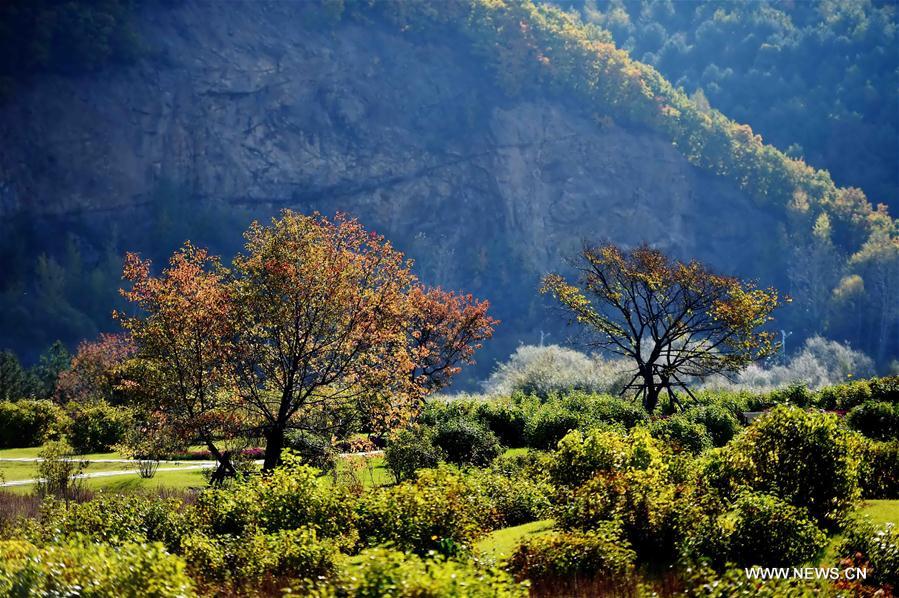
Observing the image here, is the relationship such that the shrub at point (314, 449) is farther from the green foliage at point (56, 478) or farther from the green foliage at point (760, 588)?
the green foliage at point (760, 588)

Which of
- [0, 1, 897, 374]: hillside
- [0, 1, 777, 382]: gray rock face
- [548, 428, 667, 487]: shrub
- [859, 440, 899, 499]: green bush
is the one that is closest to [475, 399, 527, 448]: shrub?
[548, 428, 667, 487]: shrub

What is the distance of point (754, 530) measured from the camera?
33.3 feet

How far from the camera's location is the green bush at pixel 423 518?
11227 mm

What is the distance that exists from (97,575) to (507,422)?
20960 millimetres

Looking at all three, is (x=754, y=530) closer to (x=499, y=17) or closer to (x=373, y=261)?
(x=373, y=261)

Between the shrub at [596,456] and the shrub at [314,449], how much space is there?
8.93m

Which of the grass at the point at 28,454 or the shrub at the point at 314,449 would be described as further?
the grass at the point at 28,454

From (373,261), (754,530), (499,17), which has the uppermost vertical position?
(499,17)

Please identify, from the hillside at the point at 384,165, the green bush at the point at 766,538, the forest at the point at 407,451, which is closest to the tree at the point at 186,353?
the forest at the point at 407,451

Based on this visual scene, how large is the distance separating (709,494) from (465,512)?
329 centimetres

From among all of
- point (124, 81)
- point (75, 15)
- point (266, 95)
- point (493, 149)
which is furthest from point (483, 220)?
point (75, 15)

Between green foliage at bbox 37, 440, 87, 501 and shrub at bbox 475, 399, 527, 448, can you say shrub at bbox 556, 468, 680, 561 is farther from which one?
shrub at bbox 475, 399, 527, 448

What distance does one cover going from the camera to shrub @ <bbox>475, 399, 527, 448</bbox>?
1115 inches

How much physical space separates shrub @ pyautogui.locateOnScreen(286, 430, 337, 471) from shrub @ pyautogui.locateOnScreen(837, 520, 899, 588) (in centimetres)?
1341
